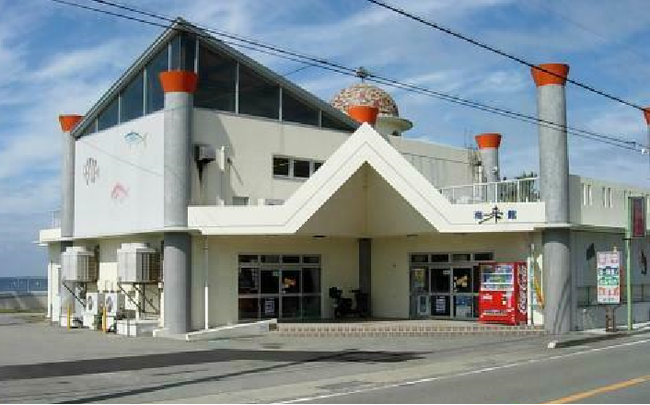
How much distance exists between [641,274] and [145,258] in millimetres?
17791

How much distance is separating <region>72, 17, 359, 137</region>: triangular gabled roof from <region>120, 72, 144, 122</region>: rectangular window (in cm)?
23

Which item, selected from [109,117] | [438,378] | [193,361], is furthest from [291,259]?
[438,378]

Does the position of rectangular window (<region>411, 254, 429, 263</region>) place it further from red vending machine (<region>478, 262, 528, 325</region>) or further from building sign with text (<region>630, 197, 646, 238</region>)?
building sign with text (<region>630, 197, 646, 238</region>)

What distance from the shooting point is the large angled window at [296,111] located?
29578 mm

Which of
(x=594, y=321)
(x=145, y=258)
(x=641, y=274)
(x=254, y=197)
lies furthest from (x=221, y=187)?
(x=641, y=274)

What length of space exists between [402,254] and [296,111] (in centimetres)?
665

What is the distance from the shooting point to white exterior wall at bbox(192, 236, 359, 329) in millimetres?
26031

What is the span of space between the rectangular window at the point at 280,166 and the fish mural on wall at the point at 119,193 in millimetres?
5330

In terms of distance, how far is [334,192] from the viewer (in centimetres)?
2545

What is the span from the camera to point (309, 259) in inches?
1155

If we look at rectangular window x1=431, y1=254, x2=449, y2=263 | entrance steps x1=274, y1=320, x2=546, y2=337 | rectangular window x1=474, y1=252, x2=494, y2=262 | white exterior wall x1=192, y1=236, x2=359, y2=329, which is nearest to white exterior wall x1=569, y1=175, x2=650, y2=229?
rectangular window x1=474, y1=252, x2=494, y2=262

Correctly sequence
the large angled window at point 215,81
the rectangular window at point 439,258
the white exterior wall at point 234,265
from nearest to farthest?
the white exterior wall at point 234,265 → the large angled window at point 215,81 → the rectangular window at point 439,258

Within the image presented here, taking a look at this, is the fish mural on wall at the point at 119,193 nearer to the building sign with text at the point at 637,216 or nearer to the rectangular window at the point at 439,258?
the rectangular window at the point at 439,258

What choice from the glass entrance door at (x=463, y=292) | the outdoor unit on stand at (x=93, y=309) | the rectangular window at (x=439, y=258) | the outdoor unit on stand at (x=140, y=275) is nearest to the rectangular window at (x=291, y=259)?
the outdoor unit on stand at (x=140, y=275)
